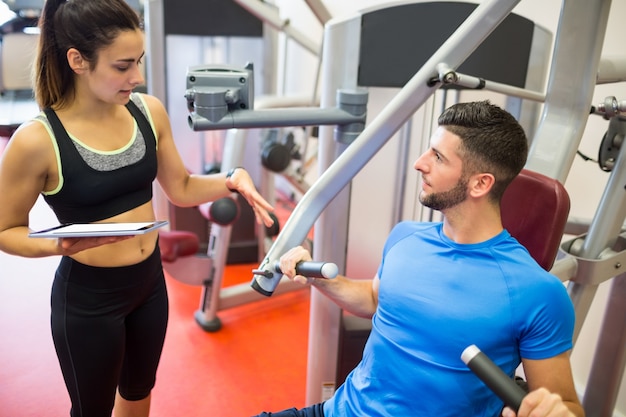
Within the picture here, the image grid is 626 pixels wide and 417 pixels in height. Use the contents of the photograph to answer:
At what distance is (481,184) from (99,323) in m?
0.96

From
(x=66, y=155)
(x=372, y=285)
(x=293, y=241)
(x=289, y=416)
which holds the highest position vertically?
(x=66, y=155)

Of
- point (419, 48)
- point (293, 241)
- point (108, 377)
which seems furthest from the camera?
point (419, 48)

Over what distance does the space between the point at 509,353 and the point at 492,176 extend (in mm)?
376

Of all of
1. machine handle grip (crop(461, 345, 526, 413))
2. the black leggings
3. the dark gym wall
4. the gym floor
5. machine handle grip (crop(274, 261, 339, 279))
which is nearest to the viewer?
machine handle grip (crop(461, 345, 526, 413))

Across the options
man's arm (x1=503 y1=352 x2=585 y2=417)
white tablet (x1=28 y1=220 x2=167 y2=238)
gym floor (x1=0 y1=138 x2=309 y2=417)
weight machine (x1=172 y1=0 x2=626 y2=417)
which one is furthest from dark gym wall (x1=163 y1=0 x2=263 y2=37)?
man's arm (x1=503 y1=352 x2=585 y2=417)

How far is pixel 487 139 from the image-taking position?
1160 mm

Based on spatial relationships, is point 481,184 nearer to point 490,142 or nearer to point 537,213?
point 490,142

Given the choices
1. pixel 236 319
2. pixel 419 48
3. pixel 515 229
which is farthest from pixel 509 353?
pixel 236 319

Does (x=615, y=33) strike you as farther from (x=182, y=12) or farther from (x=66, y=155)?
(x=182, y=12)

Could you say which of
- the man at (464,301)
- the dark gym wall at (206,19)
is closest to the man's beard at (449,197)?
the man at (464,301)

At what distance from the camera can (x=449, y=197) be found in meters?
1.20

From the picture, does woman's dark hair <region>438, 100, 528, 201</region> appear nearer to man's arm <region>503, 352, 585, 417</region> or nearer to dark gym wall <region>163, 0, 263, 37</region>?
man's arm <region>503, 352, 585, 417</region>

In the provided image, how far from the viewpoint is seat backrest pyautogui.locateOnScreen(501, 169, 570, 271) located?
1.24 metres

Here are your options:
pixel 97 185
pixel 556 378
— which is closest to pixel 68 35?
pixel 97 185
